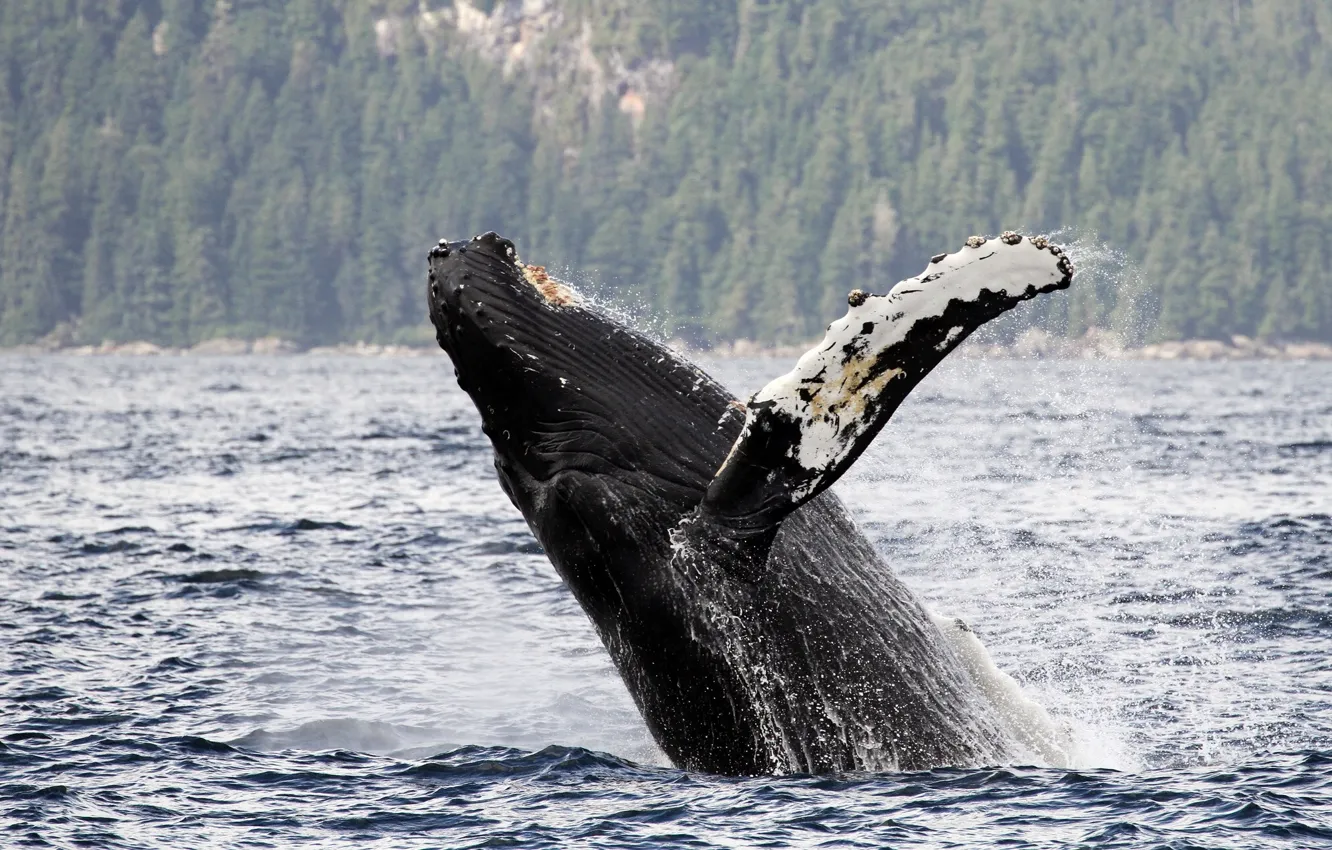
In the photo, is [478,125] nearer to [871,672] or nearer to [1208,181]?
[1208,181]

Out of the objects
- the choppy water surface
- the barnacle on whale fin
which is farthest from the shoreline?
the barnacle on whale fin

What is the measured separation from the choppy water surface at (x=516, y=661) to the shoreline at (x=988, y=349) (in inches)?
2012

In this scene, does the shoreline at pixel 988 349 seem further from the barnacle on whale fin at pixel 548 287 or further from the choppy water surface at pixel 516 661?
the barnacle on whale fin at pixel 548 287

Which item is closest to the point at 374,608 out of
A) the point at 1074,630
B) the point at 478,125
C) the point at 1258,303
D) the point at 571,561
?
the point at 1074,630

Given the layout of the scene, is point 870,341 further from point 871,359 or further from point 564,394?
point 564,394

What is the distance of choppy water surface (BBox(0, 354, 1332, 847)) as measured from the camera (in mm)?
7672

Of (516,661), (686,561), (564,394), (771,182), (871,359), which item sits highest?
(771,182)

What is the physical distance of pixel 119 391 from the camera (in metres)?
70.9

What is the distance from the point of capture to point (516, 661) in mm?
12570

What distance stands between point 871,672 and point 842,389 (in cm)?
144

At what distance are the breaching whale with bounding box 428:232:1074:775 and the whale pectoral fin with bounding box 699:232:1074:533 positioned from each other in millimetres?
425

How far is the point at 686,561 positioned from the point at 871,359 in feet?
3.93

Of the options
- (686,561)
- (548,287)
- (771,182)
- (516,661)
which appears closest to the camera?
(686,561)

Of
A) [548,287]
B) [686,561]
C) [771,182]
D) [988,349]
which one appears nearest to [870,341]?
[686,561]
